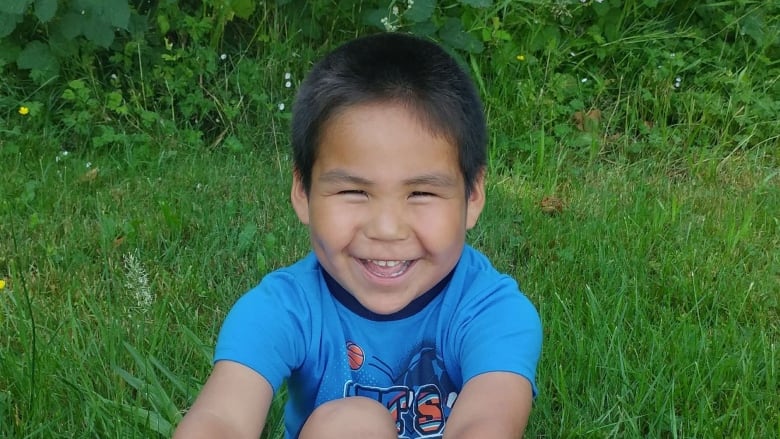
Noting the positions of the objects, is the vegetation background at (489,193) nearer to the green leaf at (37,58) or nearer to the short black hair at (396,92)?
the green leaf at (37,58)

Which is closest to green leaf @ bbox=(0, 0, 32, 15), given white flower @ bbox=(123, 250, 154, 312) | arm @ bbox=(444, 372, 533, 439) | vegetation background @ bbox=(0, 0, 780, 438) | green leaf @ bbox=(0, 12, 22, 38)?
vegetation background @ bbox=(0, 0, 780, 438)

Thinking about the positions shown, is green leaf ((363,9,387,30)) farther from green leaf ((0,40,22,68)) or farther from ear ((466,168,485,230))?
ear ((466,168,485,230))

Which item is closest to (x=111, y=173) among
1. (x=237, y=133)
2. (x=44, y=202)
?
(x=44, y=202)

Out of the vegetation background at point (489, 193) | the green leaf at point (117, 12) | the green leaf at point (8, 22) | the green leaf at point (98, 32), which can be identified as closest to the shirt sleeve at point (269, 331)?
the vegetation background at point (489, 193)

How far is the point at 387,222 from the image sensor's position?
5.79ft

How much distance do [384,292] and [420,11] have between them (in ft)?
8.35

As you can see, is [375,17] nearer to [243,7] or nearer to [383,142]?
[243,7]

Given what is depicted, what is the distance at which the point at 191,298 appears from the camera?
9.52 feet

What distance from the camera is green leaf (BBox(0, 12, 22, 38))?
13.3 feet

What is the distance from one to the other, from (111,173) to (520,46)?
192 cm

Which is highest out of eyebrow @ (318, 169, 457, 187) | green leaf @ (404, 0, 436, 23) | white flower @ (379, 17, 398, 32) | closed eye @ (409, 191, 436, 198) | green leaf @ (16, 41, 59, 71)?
eyebrow @ (318, 169, 457, 187)

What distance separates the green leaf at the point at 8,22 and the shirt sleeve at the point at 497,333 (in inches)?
115

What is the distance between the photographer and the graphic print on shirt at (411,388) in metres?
1.94

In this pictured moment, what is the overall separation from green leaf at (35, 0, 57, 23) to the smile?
8.62 feet
